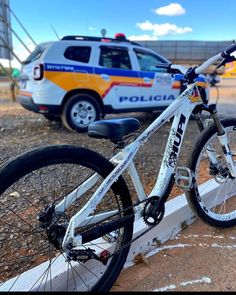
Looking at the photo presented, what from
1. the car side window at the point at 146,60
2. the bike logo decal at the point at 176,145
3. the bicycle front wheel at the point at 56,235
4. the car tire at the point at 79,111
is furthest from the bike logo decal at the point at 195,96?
the car side window at the point at 146,60

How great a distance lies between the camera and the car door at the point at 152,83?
→ 317 inches

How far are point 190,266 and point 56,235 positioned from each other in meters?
1.25

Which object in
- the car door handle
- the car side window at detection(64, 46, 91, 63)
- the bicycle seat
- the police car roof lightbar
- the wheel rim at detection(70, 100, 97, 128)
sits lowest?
the wheel rim at detection(70, 100, 97, 128)

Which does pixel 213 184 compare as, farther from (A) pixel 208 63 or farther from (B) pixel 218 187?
(A) pixel 208 63

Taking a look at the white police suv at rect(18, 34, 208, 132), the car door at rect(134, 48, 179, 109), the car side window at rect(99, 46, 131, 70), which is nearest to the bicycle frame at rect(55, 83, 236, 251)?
the white police suv at rect(18, 34, 208, 132)

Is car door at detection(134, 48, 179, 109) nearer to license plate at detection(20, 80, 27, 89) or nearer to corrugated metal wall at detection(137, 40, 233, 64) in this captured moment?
license plate at detection(20, 80, 27, 89)

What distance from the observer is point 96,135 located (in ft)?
7.31

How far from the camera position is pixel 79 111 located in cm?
737

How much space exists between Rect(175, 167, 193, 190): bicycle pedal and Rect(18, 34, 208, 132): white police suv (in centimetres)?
447

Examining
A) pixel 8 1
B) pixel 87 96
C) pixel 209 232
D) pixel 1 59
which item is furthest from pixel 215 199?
pixel 8 1

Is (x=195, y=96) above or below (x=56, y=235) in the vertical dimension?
above

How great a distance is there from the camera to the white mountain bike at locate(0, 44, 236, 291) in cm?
202

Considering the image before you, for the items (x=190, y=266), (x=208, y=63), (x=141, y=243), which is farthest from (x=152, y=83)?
(x=190, y=266)

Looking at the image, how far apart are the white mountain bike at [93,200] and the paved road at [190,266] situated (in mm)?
187
